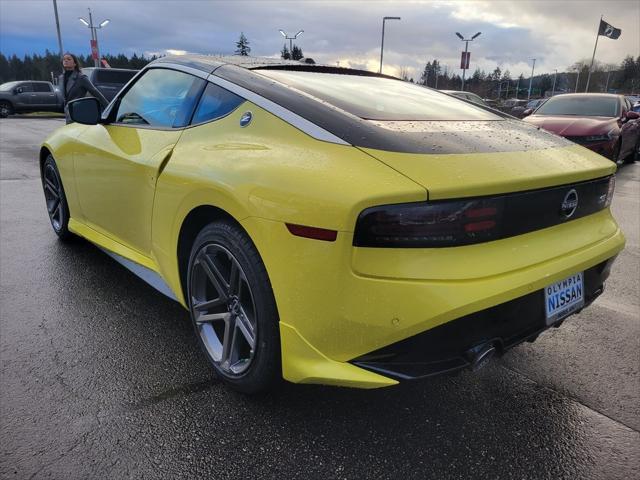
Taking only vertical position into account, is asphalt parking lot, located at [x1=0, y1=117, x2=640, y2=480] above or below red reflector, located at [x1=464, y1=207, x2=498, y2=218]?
below

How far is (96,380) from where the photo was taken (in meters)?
2.37

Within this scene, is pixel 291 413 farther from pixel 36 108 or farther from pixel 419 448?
pixel 36 108

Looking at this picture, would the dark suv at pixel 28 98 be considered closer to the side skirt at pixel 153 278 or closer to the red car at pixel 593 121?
the red car at pixel 593 121

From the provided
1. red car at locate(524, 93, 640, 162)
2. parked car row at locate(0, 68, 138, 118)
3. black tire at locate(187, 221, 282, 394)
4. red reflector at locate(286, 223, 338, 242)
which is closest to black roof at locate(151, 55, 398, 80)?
black tire at locate(187, 221, 282, 394)

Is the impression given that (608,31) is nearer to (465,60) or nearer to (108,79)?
(465,60)

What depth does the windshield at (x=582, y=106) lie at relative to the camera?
9.36m

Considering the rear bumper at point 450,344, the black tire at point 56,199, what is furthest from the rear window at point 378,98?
the black tire at point 56,199

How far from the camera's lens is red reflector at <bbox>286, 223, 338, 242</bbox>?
1.64m

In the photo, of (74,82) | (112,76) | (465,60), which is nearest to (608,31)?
(465,60)

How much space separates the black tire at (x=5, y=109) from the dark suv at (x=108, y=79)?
9.38 meters

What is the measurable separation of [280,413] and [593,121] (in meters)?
8.54

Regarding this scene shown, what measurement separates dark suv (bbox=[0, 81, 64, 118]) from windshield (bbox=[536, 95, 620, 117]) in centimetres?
2113

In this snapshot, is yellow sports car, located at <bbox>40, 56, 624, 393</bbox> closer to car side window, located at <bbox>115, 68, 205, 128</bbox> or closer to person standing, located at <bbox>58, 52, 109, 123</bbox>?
car side window, located at <bbox>115, 68, 205, 128</bbox>

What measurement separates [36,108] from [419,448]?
26.7m
